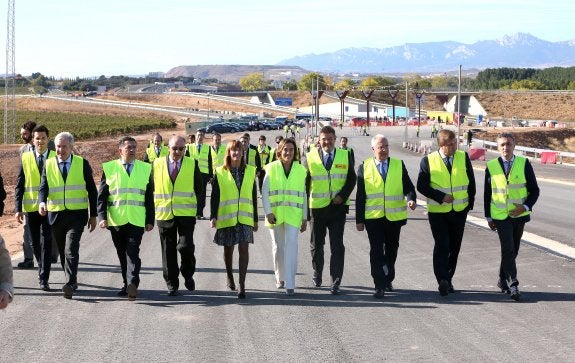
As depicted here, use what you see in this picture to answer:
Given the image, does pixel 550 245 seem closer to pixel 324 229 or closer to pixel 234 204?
pixel 324 229

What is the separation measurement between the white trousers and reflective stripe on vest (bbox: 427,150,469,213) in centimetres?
169

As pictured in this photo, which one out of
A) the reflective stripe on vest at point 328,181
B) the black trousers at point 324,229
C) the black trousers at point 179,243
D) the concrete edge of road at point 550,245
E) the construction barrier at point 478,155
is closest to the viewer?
the black trousers at point 179,243

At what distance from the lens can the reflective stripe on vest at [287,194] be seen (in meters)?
10.9

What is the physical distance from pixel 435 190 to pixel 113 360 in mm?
4602

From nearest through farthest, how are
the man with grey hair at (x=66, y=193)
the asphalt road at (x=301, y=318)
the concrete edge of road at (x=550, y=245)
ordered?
the asphalt road at (x=301, y=318), the man with grey hair at (x=66, y=193), the concrete edge of road at (x=550, y=245)

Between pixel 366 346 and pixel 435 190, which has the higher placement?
pixel 435 190

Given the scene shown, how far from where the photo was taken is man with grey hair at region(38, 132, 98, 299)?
1107cm

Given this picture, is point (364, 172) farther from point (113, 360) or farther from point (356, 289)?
point (113, 360)

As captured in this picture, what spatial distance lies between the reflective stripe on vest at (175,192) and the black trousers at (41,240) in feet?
5.10

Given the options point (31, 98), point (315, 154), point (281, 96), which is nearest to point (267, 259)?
point (315, 154)

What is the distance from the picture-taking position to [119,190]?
10820 mm

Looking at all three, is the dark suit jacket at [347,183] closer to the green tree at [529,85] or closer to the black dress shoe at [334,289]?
the black dress shoe at [334,289]

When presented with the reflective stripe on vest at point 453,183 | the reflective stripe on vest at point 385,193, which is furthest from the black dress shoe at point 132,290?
the reflective stripe on vest at point 453,183

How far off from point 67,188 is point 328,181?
3215 mm
